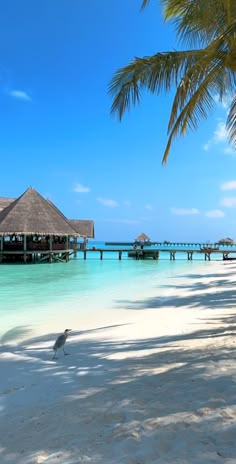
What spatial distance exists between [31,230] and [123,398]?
24027 millimetres

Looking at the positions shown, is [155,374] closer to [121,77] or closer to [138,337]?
[138,337]

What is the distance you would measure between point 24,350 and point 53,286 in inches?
351

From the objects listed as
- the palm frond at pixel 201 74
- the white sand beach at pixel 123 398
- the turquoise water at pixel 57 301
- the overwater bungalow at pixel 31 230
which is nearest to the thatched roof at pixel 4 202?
the overwater bungalow at pixel 31 230

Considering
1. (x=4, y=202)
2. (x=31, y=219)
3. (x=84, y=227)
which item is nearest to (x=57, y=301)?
(x=31, y=219)

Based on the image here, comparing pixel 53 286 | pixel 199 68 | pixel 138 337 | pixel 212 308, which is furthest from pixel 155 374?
pixel 53 286

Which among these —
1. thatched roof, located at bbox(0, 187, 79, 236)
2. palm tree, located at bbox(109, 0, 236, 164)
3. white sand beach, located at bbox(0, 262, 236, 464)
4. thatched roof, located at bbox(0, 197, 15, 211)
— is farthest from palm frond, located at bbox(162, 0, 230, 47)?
thatched roof, located at bbox(0, 197, 15, 211)

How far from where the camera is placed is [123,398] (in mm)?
3057

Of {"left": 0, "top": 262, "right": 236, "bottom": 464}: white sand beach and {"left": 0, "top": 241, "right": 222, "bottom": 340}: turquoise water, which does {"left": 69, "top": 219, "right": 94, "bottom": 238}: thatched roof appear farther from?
{"left": 0, "top": 262, "right": 236, "bottom": 464}: white sand beach

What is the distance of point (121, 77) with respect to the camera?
6.02m

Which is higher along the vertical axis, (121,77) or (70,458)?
(121,77)

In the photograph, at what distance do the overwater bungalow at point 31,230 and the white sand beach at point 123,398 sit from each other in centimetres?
2086

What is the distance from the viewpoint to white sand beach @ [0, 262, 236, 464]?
7.10ft

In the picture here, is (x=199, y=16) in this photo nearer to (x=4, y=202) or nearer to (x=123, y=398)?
(x=123, y=398)

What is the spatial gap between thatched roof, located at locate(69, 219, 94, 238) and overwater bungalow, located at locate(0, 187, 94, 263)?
5.92 meters
